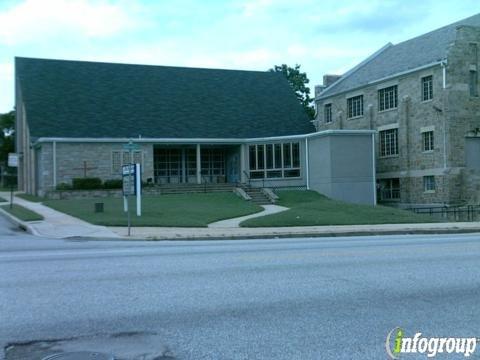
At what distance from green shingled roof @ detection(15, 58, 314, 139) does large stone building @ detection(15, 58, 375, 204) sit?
0.07 metres

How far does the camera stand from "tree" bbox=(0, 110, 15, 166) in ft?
239

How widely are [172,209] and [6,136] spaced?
57957 mm

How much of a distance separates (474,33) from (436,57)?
8.22 ft

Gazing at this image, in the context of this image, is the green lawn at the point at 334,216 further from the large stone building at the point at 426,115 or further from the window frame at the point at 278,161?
the large stone building at the point at 426,115

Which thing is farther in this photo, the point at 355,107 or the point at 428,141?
the point at 355,107

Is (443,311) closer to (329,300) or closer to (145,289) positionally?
(329,300)

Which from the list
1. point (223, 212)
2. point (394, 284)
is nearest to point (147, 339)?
point (394, 284)

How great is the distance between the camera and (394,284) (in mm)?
9086

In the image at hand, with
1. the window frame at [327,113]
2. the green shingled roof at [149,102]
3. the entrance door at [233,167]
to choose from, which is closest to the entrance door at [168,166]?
the green shingled roof at [149,102]

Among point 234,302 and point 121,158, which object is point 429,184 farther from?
point 234,302

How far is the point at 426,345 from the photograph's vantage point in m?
5.96

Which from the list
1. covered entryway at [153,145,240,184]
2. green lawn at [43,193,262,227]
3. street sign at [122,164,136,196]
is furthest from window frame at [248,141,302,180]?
street sign at [122,164,136,196]

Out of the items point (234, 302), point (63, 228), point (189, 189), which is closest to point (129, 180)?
point (63, 228)

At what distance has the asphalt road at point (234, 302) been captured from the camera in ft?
19.7
